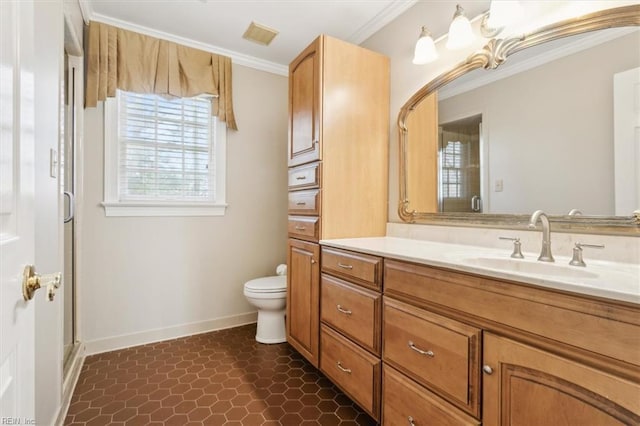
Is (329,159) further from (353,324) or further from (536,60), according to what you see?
(536,60)

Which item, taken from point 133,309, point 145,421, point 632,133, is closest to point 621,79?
point 632,133

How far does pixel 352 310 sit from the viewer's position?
5.13 feet

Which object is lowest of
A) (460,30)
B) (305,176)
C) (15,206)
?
(15,206)

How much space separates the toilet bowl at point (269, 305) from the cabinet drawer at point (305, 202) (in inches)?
25.0

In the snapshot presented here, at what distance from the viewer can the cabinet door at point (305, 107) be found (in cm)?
190

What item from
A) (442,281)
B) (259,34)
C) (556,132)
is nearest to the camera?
(442,281)

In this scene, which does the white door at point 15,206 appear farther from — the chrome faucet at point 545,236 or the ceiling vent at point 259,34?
the ceiling vent at point 259,34

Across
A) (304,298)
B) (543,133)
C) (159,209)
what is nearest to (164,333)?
(159,209)

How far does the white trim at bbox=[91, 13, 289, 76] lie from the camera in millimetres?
2240

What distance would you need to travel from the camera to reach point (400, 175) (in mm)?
2068

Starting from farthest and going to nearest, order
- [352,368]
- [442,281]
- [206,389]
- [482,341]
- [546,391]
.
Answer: [206,389] < [352,368] < [442,281] < [482,341] < [546,391]

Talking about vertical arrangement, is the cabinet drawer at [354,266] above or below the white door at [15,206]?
below

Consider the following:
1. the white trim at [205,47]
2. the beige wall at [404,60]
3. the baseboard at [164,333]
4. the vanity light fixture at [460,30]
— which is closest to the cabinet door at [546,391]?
the beige wall at [404,60]

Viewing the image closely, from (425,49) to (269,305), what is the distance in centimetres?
207
